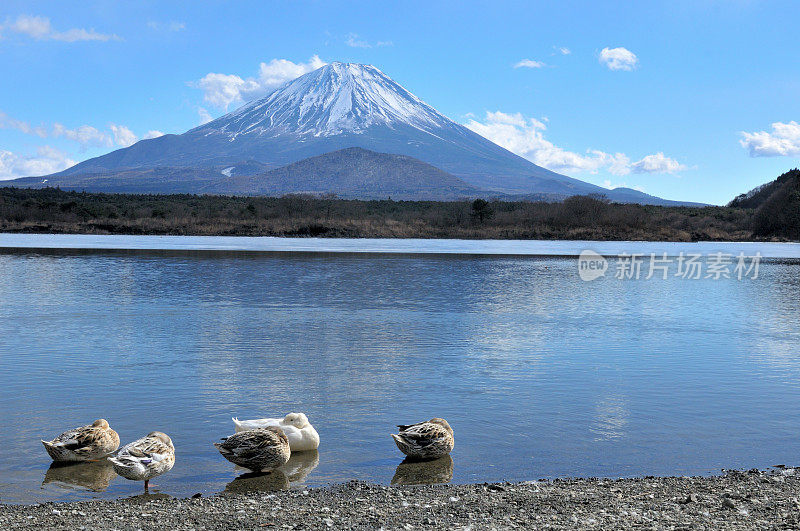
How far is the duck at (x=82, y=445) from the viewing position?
23.6 feet

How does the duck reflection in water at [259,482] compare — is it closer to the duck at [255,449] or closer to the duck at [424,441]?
the duck at [255,449]

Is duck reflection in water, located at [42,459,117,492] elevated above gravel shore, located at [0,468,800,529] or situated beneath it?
situated beneath

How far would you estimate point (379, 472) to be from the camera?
284 inches

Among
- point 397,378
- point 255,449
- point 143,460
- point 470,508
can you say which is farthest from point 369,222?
point 470,508

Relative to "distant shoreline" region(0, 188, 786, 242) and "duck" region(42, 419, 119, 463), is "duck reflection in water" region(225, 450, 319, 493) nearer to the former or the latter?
"duck" region(42, 419, 119, 463)

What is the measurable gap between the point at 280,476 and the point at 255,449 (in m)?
0.36

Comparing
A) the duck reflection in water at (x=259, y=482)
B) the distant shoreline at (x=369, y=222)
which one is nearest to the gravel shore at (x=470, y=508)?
the duck reflection in water at (x=259, y=482)

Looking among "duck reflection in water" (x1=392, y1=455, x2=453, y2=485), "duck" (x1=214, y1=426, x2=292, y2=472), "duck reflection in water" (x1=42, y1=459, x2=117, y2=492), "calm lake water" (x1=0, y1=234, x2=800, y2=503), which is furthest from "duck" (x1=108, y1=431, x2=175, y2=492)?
"duck reflection in water" (x1=392, y1=455, x2=453, y2=485)

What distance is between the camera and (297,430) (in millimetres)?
7637

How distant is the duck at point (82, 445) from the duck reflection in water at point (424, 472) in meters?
2.69

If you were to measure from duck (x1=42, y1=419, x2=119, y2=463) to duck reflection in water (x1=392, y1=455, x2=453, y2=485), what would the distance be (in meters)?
2.69

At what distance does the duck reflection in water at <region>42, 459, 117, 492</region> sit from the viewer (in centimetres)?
682

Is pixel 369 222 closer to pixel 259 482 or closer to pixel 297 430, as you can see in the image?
pixel 297 430

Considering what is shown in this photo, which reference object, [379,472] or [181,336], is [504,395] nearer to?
[379,472]
